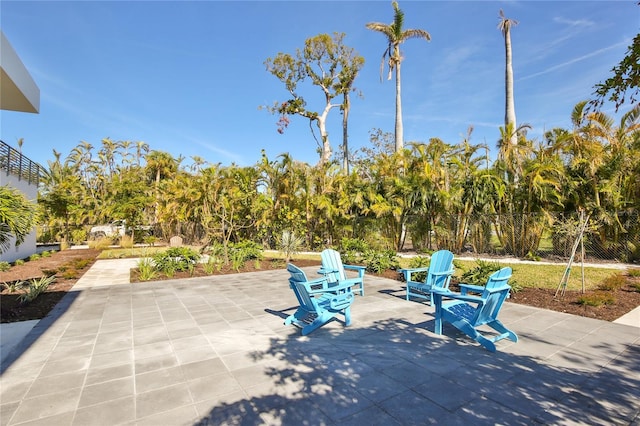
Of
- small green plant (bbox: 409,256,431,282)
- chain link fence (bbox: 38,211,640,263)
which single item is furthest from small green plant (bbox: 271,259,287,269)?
small green plant (bbox: 409,256,431,282)

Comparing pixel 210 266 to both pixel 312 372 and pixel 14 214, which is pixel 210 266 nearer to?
pixel 14 214

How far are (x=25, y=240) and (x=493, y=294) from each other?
56.2 feet

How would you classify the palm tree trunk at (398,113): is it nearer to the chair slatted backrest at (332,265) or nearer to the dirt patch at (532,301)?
the dirt patch at (532,301)

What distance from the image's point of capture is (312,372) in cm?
327

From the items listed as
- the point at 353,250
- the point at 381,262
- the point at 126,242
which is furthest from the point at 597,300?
the point at 126,242

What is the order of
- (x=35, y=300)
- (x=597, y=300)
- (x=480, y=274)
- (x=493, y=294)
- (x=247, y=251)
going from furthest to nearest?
(x=247, y=251) < (x=480, y=274) < (x=35, y=300) < (x=597, y=300) < (x=493, y=294)

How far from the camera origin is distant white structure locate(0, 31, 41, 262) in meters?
7.48

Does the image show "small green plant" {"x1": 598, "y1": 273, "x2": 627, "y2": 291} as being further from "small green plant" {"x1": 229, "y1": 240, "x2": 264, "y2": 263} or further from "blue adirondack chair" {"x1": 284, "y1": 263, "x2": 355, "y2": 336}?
"small green plant" {"x1": 229, "y1": 240, "x2": 264, "y2": 263}

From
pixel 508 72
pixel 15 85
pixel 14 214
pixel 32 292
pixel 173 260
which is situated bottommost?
pixel 32 292

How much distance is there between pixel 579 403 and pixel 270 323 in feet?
12.2

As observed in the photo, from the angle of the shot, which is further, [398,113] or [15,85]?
[398,113]

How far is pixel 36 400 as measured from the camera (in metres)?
2.78

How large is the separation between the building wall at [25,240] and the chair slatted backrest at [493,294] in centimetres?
1359

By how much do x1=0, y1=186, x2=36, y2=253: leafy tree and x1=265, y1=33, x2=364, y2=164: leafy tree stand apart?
68.3ft
